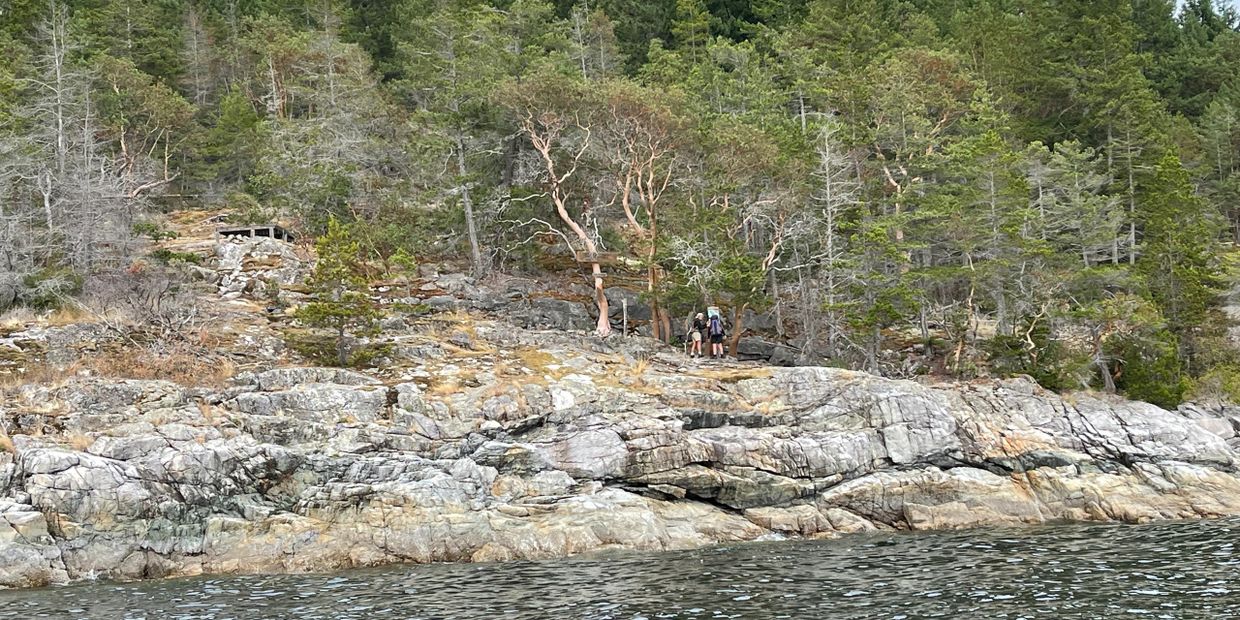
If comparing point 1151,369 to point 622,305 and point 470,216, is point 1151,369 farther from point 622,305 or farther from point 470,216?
point 470,216

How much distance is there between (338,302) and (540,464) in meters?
10.1

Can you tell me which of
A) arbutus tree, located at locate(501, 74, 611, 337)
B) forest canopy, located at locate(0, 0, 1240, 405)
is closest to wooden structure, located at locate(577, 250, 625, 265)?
arbutus tree, located at locate(501, 74, 611, 337)

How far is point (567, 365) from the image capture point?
1309 inches

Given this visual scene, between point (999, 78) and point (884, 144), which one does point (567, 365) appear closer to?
point (884, 144)

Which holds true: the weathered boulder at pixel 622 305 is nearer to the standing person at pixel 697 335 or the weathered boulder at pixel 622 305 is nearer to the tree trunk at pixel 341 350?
the standing person at pixel 697 335

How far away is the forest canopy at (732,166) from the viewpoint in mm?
38406

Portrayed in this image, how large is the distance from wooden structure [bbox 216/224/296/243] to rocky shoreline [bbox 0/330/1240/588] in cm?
2063

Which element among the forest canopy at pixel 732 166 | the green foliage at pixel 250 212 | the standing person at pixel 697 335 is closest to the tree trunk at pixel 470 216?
the forest canopy at pixel 732 166

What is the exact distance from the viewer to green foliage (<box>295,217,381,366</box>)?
3192cm

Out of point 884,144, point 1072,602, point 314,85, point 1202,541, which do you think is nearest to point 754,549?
point 1072,602

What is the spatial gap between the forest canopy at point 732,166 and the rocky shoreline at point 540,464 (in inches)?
247

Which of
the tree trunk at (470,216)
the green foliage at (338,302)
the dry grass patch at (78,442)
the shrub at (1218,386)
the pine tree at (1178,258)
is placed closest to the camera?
the dry grass patch at (78,442)

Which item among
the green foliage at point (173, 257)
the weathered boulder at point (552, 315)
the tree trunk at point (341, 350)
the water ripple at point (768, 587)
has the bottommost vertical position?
the water ripple at point (768, 587)

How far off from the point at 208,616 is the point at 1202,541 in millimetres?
21190
